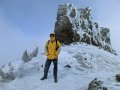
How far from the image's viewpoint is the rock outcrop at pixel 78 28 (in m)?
38.8

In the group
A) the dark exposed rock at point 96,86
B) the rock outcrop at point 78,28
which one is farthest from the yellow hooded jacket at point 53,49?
the rock outcrop at point 78,28

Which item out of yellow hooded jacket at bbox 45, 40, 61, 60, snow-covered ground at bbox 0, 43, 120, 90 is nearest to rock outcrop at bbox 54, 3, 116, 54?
snow-covered ground at bbox 0, 43, 120, 90

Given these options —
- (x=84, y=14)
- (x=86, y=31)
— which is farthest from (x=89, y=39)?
(x=84, y=14)

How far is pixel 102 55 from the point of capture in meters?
33.6

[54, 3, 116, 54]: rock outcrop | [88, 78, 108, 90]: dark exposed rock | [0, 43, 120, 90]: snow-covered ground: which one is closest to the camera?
[88, 78, 108, 90]: dark exposed rock

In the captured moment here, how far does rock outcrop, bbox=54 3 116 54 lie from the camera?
38.8 meters

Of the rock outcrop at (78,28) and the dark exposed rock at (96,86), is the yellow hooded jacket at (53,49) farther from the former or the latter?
the rock outcrop at (78,28)

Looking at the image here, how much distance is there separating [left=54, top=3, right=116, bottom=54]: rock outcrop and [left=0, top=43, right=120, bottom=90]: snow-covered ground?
10.4ft

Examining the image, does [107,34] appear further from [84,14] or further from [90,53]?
[90,53]

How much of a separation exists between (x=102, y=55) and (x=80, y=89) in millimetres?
13104

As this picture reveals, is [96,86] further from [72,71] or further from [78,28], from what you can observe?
[78,28]

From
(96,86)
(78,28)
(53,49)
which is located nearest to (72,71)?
(53,49)

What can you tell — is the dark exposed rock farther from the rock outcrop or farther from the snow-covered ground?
the rock outcrop

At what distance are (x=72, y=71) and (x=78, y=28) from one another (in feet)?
46.3
